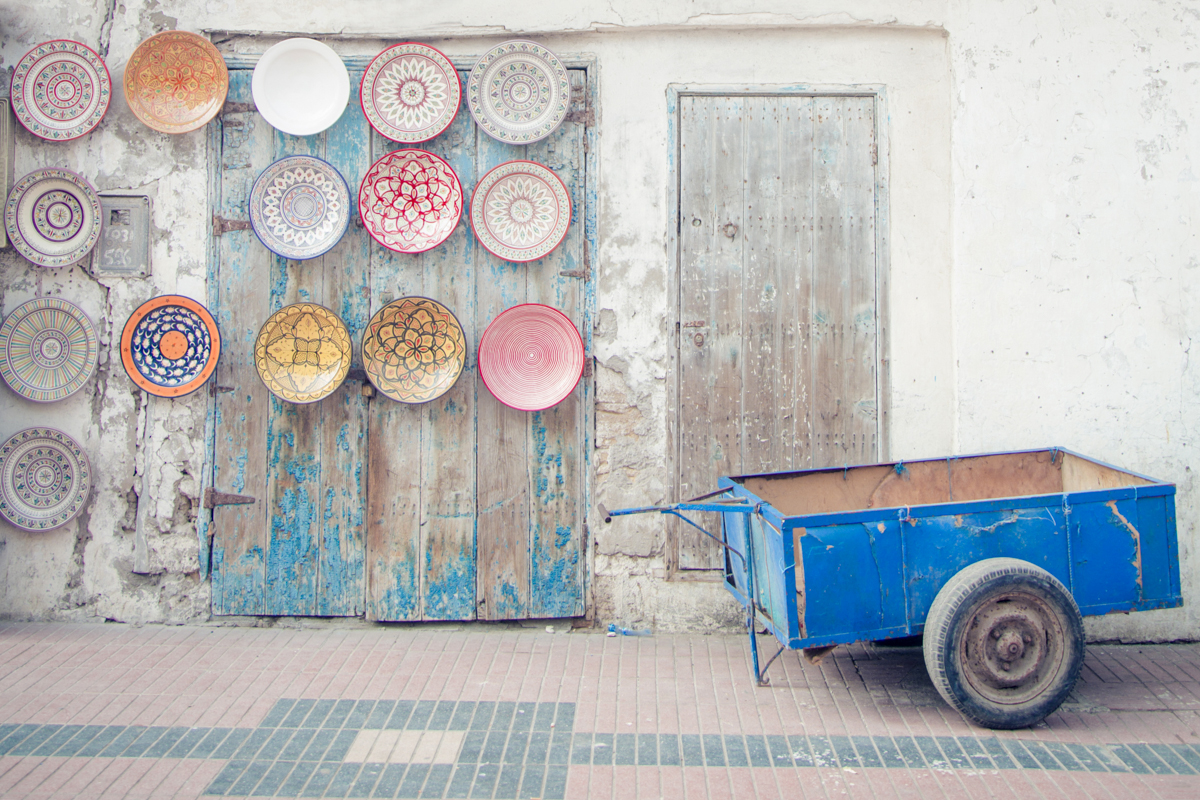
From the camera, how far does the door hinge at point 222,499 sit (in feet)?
16.2

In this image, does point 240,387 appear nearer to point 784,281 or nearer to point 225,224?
point 225,224

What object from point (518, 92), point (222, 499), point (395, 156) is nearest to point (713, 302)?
point (518, 92)

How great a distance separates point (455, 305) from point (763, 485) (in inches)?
76.9

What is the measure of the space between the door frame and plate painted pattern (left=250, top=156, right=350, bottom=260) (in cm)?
181

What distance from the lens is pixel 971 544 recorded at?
367 cm

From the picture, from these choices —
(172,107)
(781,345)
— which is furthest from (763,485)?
(172,107)

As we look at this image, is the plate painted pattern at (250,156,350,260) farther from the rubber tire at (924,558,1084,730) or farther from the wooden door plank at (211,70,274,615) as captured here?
the rubber tire at (924,558,1084,730)

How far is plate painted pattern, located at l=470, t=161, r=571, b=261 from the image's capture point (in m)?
4.87

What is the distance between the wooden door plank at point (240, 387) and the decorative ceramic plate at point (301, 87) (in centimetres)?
17

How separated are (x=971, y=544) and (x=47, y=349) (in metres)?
4.81

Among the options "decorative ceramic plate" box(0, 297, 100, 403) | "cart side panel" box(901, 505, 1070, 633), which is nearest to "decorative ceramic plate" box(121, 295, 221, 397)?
→ "decorative ceramic plate" box(0, 297, 100, 403)

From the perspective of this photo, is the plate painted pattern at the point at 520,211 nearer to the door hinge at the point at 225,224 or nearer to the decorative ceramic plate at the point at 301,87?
the decorative ceramic plate at the point at 301,87

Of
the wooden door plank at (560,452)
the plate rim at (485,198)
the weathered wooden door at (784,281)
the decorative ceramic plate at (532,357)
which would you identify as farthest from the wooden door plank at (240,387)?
the weathered wooden door at (784,281)

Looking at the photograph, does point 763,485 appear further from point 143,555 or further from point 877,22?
point 143,555
